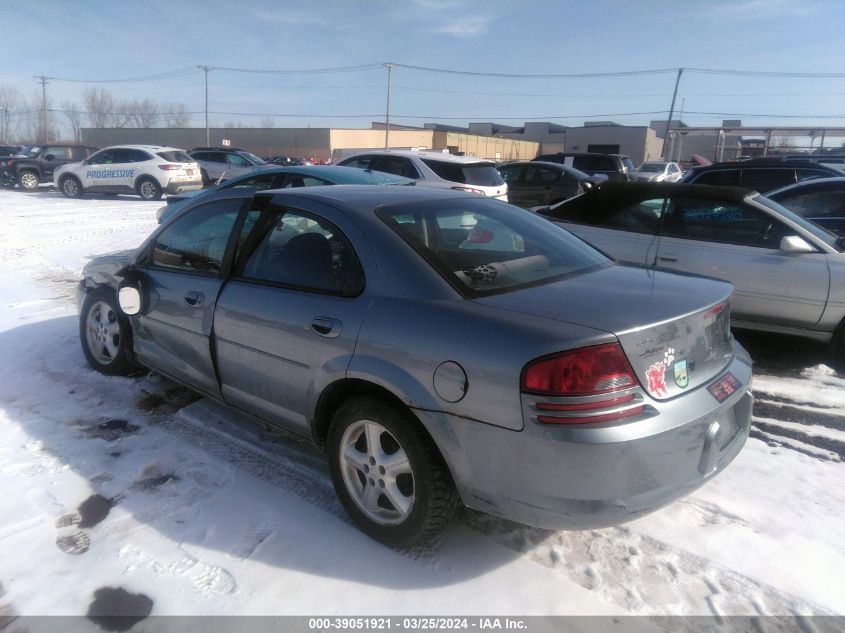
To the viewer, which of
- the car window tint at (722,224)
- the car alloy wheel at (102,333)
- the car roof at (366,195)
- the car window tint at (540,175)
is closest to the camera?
the car roof at (366,195)

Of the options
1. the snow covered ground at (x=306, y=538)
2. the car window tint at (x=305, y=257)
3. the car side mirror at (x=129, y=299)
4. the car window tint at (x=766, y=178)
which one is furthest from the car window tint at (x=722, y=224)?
the car window tint at (x=766, y=178)

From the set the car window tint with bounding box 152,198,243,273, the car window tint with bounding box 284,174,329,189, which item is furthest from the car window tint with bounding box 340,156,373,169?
the car window tint with bounding box 152,198,243,273

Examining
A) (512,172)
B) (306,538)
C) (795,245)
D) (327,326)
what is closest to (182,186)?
(512,172)

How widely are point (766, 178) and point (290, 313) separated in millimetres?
11759

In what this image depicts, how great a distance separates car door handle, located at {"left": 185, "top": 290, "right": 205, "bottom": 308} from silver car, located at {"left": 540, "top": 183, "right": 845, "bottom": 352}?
3133mm

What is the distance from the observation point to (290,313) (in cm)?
300

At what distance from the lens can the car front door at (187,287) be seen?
3.55m

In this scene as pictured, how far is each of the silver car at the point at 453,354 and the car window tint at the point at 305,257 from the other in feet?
0.03

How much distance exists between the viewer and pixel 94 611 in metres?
2.38

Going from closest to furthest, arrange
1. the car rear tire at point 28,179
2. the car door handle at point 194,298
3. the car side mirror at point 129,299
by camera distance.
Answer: the car door handle at point 194,298
the car side mirror at point 129,299
the car rear tire at point 28,179

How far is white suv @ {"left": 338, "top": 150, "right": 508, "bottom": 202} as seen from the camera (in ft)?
36.5

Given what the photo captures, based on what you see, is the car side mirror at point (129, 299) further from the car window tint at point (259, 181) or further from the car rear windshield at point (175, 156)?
the car rear windshield at point (175, 156)

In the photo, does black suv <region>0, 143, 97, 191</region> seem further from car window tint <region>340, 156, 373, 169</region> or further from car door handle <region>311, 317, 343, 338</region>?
car door handle <region>311, 317, 343, 338</region>

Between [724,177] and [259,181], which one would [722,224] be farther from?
[724,177]
